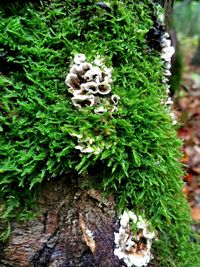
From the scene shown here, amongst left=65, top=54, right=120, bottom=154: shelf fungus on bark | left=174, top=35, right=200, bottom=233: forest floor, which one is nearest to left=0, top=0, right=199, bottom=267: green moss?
left=65, top=54, right=120, bottom=154: shelf fungus on bark

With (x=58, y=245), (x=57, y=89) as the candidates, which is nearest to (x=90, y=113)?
(x=57, y=89)

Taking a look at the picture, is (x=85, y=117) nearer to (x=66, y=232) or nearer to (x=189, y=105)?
(x=66, y=232)

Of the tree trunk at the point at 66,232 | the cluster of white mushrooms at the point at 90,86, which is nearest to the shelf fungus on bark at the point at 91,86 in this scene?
the cluster of white mushrooms at the point at 90,86

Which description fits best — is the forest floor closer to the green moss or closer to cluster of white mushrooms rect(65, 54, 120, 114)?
the green moss

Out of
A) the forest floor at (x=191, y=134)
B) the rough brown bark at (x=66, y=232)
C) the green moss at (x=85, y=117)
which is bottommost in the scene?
the rough brown bark at (x=66, y=232)

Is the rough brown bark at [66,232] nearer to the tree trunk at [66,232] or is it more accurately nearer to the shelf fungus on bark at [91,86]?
the tree trunk at [66,232]

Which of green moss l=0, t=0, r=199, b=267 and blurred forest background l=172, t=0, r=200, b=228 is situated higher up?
blurred forest background l=172, t=0, r=200, b=228

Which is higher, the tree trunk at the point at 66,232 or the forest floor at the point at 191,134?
the forest floor at the point at 191,134
